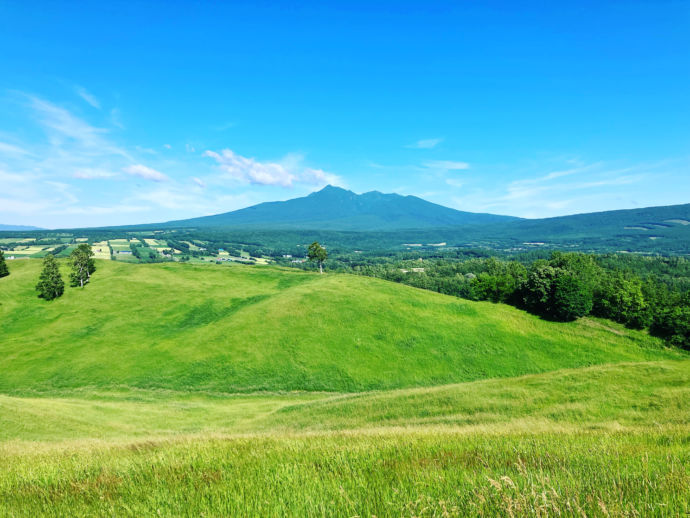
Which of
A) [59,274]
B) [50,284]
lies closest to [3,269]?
[59,274]

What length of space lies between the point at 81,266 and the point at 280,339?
5238cm

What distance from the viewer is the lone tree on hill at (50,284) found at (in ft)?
201

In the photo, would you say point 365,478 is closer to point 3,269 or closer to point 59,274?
point 59,274

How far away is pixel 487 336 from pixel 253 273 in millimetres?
56065

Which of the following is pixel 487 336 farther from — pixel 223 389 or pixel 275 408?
pixel 223 389

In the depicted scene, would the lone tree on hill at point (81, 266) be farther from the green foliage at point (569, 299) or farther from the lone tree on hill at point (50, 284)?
the green foliage at point (569, 299)

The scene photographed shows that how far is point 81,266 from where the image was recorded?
6925 cm

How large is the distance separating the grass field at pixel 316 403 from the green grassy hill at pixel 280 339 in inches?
12.7

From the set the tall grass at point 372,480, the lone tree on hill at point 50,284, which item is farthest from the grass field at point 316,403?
the lone tree on hill at point 50,284

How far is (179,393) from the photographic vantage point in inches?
1529

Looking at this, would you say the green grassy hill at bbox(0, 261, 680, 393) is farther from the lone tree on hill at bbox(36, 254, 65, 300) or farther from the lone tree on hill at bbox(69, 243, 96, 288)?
the lone tree on hill at bbox(69, 243, 96, 288)

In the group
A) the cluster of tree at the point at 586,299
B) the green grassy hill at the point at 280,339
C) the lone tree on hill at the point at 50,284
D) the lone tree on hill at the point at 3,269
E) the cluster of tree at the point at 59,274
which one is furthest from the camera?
the lone tree on hill at the point at 3,269

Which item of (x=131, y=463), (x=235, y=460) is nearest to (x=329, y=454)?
(x=235, y=460)

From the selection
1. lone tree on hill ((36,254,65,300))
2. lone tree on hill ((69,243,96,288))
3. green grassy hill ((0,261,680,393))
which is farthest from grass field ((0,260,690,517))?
lone tree on hill ((69,243,96,288))
